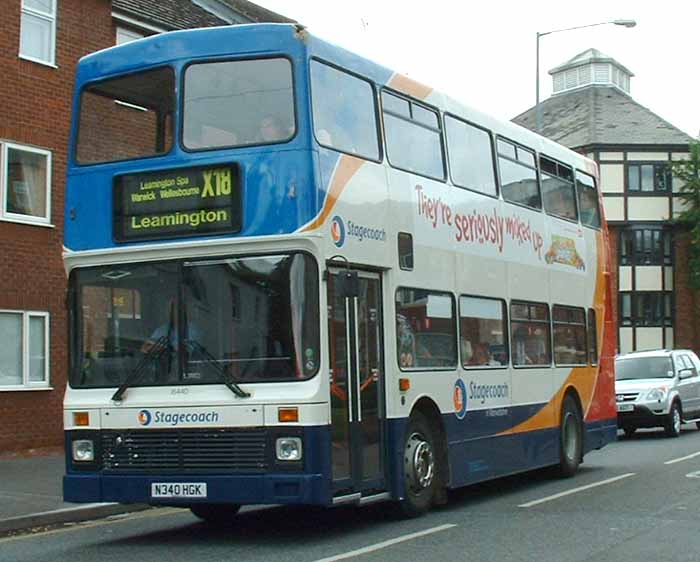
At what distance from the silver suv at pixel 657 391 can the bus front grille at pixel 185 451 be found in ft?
51.5

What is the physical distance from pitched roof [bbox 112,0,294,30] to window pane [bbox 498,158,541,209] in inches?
408

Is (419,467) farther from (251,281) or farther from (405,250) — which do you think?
(251,281)

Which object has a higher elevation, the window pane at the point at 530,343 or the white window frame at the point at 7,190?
the white window frame at the point at 7,190

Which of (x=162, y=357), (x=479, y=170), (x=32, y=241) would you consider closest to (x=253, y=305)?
(x=162, y=357)

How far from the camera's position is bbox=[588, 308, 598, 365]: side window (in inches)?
681

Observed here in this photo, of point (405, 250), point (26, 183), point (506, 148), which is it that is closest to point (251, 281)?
point (405, 250)

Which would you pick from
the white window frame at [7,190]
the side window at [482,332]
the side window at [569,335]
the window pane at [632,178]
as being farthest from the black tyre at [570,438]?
the window pane at [632,178]

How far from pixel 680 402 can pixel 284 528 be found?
50.5ft

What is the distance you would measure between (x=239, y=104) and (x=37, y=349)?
37.5ft

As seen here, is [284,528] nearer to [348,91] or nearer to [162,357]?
[162,357]

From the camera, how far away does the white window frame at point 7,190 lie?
19.9 metres

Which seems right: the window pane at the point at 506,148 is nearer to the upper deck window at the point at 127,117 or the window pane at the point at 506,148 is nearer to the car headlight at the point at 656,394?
the upper deck window at the point at 127,117

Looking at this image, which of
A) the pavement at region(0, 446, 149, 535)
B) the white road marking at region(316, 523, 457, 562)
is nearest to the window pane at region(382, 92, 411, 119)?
the white road marking at region(316, 523, 457, 562)

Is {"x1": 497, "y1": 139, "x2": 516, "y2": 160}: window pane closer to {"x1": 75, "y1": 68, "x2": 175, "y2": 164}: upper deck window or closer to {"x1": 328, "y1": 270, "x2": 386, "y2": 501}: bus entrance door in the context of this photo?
{"x1": 328, "y1": 270, "x2": 386, "y2": 501}: bus entrance door
